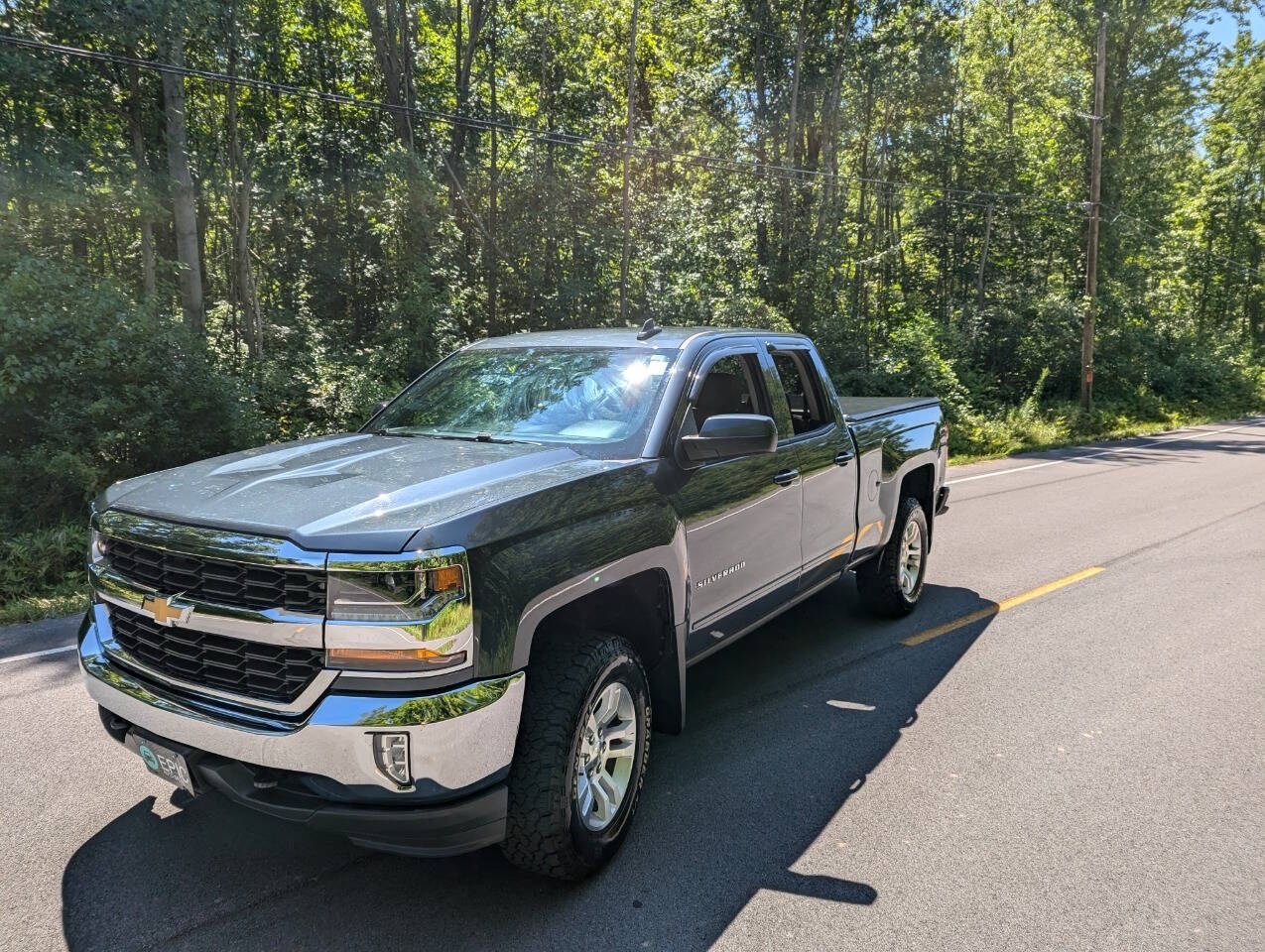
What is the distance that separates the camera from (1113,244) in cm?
3322

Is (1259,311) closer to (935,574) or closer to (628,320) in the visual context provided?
(628,320)

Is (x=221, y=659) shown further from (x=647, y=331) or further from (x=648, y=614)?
(x=647, y=331)

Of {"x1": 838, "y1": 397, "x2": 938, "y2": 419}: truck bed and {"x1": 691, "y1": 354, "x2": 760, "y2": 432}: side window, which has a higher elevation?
{"x1": 691, "y1": 354, "x2": 760, "y2": 432}: side window

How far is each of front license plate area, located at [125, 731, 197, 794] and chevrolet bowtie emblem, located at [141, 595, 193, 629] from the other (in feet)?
1.30

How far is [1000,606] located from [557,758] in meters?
4.79

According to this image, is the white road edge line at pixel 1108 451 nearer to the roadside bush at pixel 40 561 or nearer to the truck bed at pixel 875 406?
the truck bed at pixel 875 406

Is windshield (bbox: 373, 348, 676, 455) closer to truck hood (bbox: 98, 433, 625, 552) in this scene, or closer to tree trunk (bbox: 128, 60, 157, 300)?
truck hood (bbox: 98, 433, 625, 552)

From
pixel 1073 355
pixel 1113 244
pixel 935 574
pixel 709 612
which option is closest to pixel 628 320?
pixel 1073 355

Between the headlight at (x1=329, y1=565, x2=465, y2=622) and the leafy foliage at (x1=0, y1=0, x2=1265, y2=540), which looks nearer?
the headlight at (x1=329, y1=565, x2=465, y2=622)

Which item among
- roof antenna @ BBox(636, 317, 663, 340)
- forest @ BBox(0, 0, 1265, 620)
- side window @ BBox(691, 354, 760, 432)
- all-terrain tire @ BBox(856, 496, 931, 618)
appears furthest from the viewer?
forest @ BBox(0, 0, 1265, 620)

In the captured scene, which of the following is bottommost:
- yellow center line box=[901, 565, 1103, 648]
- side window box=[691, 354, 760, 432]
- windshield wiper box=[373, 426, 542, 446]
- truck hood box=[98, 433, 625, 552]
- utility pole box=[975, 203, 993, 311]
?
yellow center line box=[901, 565, 1103, 648]

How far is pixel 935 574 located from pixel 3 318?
9436 millimetres

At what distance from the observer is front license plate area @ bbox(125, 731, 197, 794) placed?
8.77 ft

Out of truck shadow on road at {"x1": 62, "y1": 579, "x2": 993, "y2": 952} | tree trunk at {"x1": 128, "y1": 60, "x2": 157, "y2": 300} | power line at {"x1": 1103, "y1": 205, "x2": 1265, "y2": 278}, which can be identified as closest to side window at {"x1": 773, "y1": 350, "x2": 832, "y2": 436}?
truck shadow on road at {"x1": 62, "y1": 579, "x2": 993, "y2": 952}
